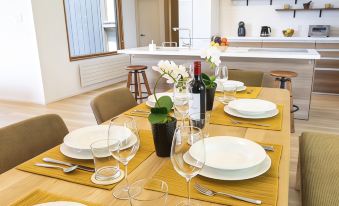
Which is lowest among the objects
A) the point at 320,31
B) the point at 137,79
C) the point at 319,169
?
the point at 319,169

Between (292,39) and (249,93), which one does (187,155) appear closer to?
(249,93)

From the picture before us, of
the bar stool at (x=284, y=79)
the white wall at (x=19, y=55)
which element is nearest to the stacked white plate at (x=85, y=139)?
the bar stool at (x=284, y=79)

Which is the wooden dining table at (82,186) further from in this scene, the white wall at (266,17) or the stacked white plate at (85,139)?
the white wall at (266,17)

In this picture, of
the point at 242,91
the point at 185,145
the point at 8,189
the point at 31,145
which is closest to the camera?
the point at 185,145

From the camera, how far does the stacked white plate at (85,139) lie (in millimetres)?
920

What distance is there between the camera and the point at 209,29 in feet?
19.4

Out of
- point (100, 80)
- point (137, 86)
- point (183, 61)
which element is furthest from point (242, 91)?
point (100, 80)

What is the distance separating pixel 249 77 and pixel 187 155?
187cm

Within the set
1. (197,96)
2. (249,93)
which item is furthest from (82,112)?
(197,96)

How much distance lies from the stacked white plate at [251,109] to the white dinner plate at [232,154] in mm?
391

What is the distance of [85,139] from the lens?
45.8 inches

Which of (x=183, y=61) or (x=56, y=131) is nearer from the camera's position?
(x=56, y=131)

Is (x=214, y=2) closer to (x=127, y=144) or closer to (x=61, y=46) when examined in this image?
(x=61, y=46)

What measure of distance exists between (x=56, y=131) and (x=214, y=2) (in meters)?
5.20
